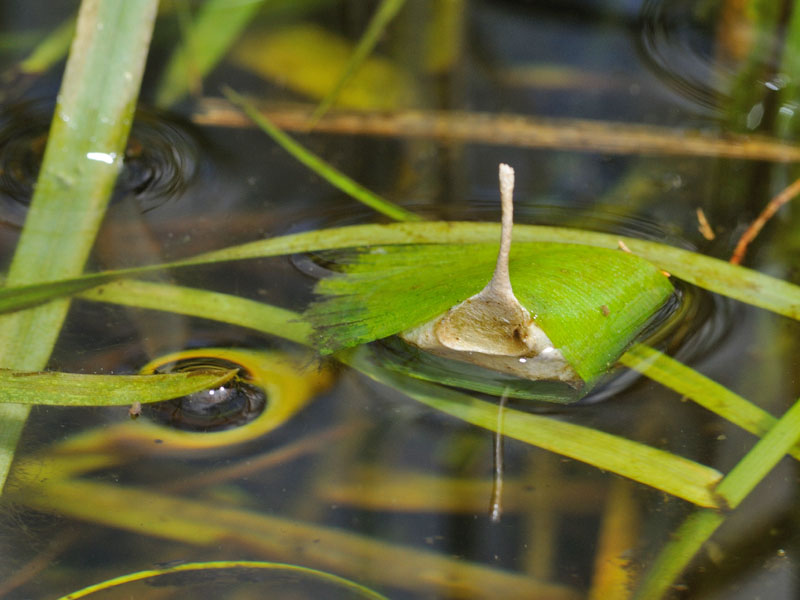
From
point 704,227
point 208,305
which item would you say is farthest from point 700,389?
point 208,305

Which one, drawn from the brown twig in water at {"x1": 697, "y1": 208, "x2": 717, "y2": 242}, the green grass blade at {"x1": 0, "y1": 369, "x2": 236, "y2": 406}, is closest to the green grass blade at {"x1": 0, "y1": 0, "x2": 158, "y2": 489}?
A: the green grass blade at {"x1": 0, "y1": 369, "x2": 236, "y2": 406}

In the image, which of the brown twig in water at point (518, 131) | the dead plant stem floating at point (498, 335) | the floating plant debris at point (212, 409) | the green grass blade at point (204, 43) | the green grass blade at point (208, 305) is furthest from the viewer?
the green grass blade at point (204, 43)

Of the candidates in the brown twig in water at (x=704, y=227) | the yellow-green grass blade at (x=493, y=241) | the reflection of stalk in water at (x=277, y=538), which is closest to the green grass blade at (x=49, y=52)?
the yellow-green grass blade at (x=493, y=241)

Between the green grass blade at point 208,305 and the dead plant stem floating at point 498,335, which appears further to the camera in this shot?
the green grass blade at point 208,305

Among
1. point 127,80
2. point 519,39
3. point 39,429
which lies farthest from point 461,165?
point 39,429

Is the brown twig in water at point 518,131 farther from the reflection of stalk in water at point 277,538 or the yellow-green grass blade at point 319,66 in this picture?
the reflection of stalk in water at point 277,538

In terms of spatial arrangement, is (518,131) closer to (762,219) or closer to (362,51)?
(362,51)
